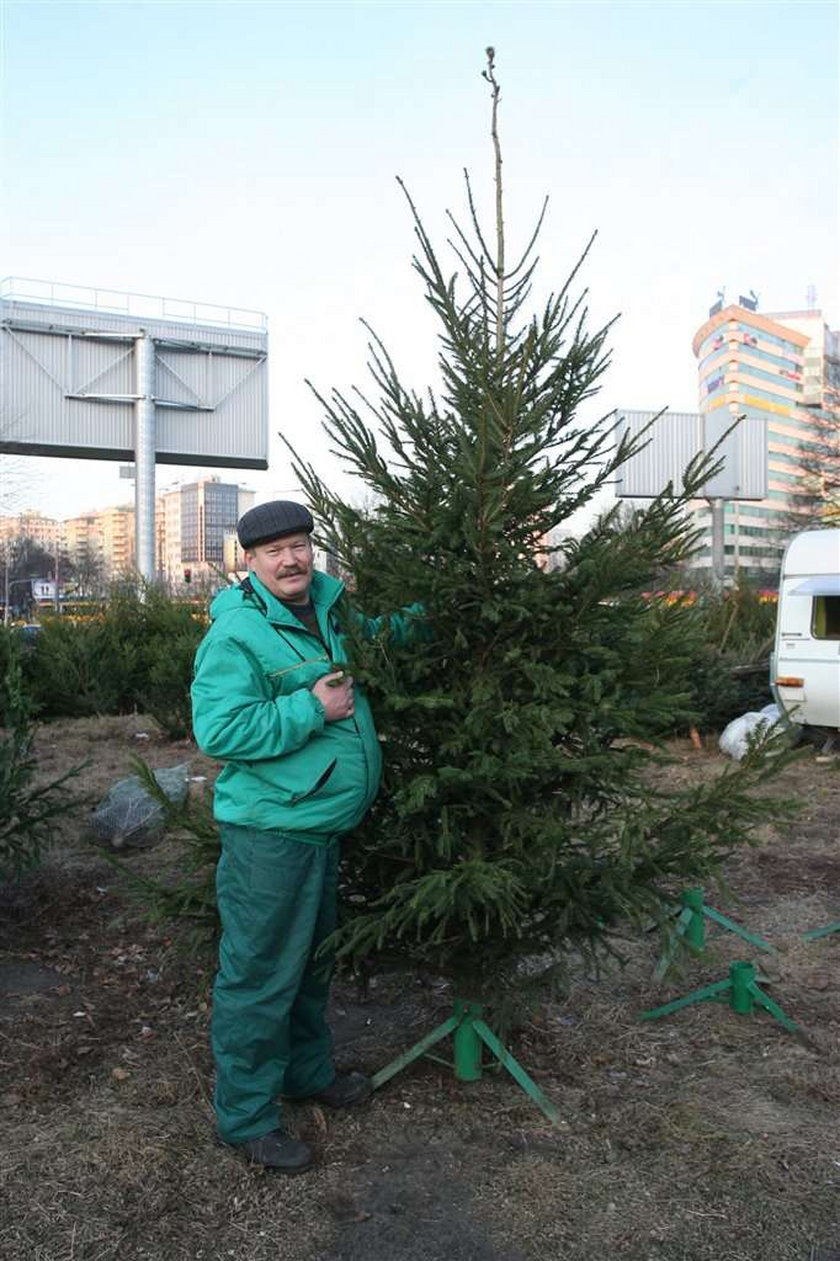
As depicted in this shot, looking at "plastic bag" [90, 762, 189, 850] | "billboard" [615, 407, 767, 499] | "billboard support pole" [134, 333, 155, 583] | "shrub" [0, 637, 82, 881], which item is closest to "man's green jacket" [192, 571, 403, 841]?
"shrub" [0, 637, 82, 881]

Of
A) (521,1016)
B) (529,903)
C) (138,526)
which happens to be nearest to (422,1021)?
(521,1016)

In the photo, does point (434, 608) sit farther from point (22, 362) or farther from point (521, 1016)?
point (22, 362)

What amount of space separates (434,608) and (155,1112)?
6.70 ft

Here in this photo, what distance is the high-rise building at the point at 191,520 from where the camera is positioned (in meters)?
57.3

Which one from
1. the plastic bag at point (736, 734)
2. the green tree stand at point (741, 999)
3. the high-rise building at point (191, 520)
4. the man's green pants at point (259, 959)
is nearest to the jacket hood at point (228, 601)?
the man's green pants at point (259, 959)

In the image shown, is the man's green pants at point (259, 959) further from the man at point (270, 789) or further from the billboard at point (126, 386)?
the billboard at point (126, 386)

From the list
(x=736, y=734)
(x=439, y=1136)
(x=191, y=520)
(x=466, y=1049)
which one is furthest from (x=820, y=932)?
(x=191, y=520)

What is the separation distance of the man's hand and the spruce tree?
0.07 m

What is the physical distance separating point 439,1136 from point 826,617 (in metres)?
9.71

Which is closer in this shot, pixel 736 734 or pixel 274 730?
pixel 274 730

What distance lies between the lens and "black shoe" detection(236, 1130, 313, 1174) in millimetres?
3148

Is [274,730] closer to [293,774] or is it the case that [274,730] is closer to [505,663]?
[293,774]

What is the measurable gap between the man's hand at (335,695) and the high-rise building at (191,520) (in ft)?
154

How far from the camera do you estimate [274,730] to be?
298 centimetres
